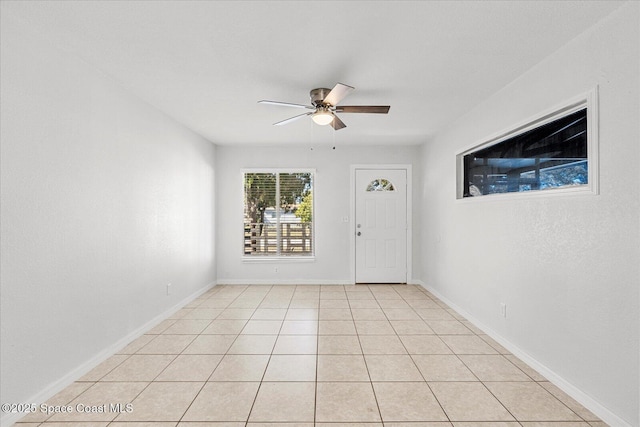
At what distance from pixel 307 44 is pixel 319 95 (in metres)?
0.73

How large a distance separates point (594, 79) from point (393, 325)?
279cm

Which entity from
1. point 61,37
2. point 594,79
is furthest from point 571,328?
point 61,37

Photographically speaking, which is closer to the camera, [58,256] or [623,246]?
[623,246]

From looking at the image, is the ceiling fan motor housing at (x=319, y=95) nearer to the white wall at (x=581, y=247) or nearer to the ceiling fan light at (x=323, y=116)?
the ceiling fan light at (x=323, y=116)

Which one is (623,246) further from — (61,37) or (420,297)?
(61,37)

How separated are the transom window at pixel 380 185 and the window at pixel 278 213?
106 centimetres

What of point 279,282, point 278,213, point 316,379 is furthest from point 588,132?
point 279,282

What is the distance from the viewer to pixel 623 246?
6.15ft

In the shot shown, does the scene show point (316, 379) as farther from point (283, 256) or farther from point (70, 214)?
point (283, 256)

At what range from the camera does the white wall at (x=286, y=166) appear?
5.72m

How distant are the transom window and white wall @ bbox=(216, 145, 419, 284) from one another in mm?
333

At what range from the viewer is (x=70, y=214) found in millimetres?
2410

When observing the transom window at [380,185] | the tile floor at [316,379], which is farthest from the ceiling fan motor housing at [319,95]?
the transom window at [380,185]

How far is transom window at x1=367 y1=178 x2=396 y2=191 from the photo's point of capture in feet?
18.9
